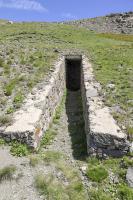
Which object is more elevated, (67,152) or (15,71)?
(15,71)

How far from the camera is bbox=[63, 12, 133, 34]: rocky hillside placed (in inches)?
2643

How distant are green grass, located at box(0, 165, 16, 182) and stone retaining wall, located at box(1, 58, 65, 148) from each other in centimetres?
165

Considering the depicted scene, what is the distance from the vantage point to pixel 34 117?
14.9m

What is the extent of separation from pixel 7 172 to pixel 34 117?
361 cm

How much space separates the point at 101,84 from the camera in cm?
2239

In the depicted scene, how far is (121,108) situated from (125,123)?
2.37 m

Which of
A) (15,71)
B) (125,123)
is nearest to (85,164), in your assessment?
(125,123)

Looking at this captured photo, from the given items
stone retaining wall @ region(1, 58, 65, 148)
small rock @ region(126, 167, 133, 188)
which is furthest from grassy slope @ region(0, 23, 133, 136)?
small rock @ region(126, 167, 133, 188)

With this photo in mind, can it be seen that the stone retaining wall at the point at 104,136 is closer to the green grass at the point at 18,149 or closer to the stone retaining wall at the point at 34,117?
the stone retaining wall at the point at 34,117

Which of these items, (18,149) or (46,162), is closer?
(46,162)

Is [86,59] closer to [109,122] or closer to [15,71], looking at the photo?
[15,71]

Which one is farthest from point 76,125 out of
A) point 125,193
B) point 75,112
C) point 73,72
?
point 73,72

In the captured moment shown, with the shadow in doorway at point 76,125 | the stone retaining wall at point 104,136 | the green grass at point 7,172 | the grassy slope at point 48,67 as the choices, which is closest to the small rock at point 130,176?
the stone retaining wall at point 104,136

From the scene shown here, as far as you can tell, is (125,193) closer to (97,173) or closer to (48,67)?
(97,173)
